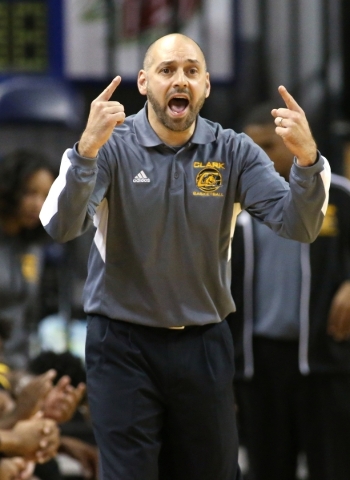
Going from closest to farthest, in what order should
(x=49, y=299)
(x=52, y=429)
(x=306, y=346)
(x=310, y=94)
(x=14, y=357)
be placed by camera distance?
(x=52, y=429) → (x=306, y=346) → (x=14, y=357) → (x=49, y=299) → (x=310, y=94)

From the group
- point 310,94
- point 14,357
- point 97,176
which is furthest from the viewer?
point 310,94

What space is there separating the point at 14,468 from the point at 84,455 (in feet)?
2.93

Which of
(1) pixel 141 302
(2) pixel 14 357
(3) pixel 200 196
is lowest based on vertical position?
(2) pixel 14 357

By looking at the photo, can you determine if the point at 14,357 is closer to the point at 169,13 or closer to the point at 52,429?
the point at 52,429

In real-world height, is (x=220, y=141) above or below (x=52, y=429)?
above

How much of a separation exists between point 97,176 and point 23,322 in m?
2.34

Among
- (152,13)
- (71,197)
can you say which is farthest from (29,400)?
(152,13)

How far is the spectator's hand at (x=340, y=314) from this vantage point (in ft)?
16.4

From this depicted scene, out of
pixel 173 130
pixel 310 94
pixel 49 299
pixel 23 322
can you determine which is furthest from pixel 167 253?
pixel 310 94

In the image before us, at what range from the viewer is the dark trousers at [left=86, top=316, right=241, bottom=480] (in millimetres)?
3461

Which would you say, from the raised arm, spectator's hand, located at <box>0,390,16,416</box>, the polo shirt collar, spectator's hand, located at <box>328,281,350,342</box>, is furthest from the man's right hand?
spectator's hand, located at <box>328,281,350,342</box>

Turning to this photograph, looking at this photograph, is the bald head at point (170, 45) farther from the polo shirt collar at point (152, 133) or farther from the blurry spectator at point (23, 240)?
the blurry spectator at point (23, 240)

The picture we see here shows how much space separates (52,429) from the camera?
14.7ft

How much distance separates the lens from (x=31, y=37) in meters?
7.79
